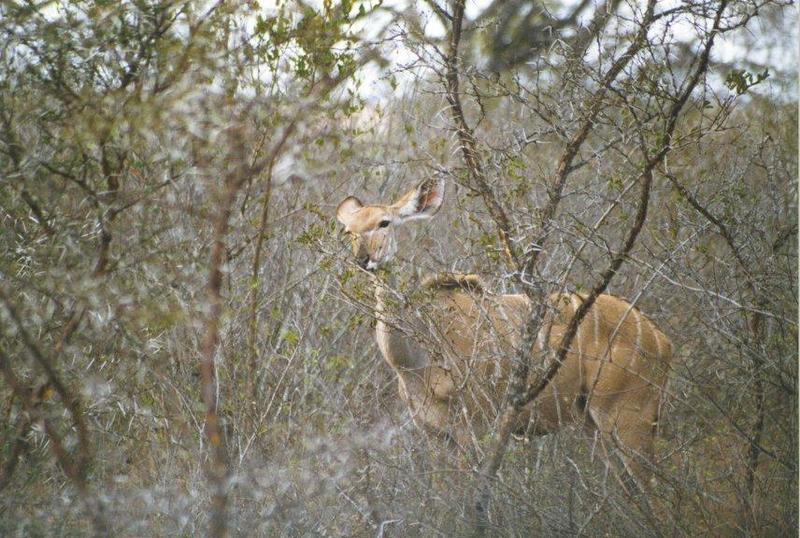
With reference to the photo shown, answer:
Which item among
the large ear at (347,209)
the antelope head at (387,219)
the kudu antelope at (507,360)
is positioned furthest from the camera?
the large ear at (347,209)

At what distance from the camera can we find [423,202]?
5.87 meters

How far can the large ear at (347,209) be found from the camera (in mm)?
6184

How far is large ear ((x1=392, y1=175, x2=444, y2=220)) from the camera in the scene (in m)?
5.79

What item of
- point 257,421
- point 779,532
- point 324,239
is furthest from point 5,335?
point 779,532

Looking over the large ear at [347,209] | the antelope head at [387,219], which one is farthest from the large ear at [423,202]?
the large ear at [347,209]

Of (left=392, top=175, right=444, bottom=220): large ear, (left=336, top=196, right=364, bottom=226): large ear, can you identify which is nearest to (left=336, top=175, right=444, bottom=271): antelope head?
(left=392, top=175, right=444, bottom=220): large ear

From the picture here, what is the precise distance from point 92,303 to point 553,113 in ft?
5.76

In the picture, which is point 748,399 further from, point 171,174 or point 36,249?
point 36,249

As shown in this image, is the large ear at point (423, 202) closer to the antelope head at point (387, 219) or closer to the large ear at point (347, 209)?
the antelope head at point (387, 219)

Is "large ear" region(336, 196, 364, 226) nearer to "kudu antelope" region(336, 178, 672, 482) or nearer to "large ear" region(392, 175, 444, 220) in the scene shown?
"kudu antelope" region(336, 178, 672, 482)

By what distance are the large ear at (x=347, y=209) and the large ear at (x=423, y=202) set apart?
14.3 inches

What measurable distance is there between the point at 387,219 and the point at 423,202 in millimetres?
211

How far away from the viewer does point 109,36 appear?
416 centimetres

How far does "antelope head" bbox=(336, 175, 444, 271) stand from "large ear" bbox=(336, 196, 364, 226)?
0.12 meters
